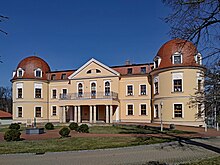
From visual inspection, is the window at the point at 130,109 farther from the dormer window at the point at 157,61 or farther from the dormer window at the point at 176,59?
the dormer window at the point at 176,59

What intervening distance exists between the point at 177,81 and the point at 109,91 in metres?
10.8

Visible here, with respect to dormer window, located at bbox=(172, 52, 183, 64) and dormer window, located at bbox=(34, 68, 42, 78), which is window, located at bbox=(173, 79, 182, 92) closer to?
dormer window, located at bbox=(172, 52, 183, 64)

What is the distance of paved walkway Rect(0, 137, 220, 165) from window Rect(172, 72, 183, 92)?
716 inches

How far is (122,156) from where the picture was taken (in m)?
12.1

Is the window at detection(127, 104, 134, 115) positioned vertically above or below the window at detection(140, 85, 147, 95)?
below

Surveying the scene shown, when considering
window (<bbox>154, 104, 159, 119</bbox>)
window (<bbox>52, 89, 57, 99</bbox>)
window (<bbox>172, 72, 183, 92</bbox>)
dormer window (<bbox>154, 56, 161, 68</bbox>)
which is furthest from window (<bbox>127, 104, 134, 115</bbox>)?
window (<bbox>52, 89, 57, 99</bbox>)

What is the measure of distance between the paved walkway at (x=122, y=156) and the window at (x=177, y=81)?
18.2 m

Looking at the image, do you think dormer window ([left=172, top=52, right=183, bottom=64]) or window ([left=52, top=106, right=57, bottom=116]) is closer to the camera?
dormer window ([left=172, top=52, right=183, bottom=64])

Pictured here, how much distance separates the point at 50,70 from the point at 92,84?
34.6ft

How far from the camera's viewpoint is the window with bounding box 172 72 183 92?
106ft

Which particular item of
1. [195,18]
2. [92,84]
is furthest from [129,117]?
[195,18]

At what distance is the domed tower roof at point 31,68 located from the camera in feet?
141

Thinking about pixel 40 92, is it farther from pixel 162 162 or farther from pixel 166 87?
pixel 162 162

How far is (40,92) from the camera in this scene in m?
43.5
